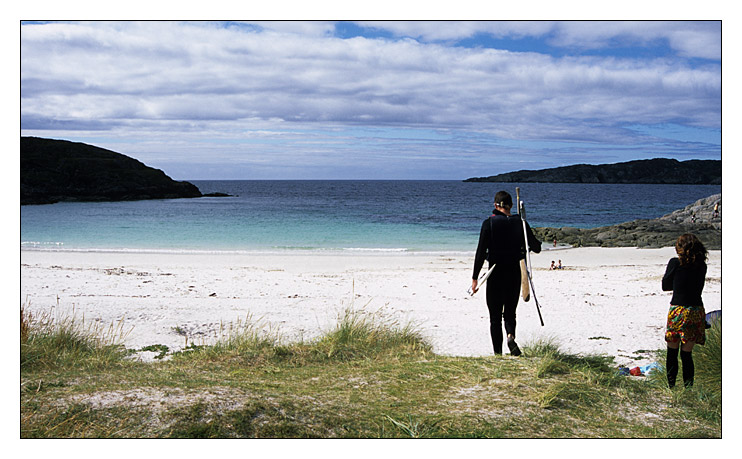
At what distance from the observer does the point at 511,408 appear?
15.5ft

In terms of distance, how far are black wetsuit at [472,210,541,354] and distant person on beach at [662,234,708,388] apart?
1206 millimetres

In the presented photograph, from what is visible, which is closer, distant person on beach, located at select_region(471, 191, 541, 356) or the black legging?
distant person on beach, located at select_region(471, 191, 541, 356)

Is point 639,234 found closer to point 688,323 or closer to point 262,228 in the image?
point 262,228

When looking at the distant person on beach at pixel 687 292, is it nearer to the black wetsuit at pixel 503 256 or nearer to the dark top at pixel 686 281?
the dark top at pixel 686 281

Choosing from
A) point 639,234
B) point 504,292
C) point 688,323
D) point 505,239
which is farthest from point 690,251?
point 639,234

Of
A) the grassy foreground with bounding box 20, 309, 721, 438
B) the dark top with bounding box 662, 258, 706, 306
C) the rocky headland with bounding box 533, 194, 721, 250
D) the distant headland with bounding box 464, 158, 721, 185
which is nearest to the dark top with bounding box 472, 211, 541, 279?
the grassy foreground with bounding box 20, 309, 721, 438

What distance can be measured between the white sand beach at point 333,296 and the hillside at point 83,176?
868 inches

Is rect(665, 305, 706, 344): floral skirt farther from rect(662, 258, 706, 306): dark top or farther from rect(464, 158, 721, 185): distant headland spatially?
rect(464, 158, 721, 185): distant headland

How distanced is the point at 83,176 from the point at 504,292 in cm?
5891

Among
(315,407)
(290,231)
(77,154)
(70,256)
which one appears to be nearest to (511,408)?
(315,407)

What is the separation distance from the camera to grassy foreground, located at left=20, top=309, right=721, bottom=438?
14.4ft

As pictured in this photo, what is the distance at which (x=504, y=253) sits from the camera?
595cm

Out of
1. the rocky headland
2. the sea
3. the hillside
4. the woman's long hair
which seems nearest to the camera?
the woman's long hair

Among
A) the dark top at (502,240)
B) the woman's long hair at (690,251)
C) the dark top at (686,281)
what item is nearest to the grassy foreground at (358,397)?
the dark top at (686,281)
